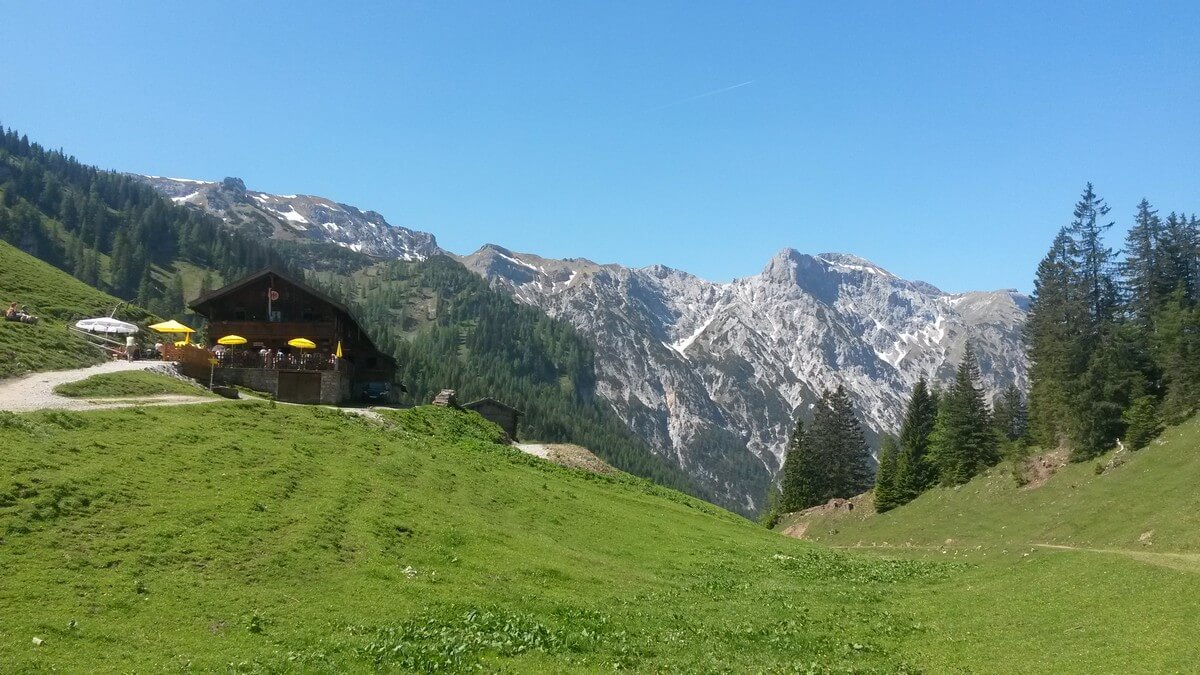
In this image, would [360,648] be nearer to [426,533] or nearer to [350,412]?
[426,533]

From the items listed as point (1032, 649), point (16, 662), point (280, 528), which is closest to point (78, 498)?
point (280, 528)

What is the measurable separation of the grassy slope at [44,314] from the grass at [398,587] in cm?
1344

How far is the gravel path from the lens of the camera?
98.9 feet

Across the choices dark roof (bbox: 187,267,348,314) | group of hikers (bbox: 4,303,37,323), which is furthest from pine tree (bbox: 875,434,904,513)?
group of hikers (bbox: 4,303,37,323)

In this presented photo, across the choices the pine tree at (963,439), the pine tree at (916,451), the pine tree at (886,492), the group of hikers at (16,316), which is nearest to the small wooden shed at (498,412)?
the group of hikers at (16,316)

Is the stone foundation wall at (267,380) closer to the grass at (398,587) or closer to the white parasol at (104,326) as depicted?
the white parasol at (104,326)

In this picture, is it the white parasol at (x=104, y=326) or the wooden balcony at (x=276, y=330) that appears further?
the wooden balcony at (x=276, y=330)

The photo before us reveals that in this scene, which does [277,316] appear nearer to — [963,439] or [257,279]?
[257,279]

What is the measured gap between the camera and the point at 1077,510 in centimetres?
5462

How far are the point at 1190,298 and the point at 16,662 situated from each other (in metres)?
100

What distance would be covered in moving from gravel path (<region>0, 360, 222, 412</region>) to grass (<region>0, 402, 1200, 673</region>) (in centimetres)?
237

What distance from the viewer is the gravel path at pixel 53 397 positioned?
30156 millimetres

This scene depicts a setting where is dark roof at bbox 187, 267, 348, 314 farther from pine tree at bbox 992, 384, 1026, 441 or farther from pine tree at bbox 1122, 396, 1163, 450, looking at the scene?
pine tree at bbox 992, 384, 1026, 441

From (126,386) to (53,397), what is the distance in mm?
5349
